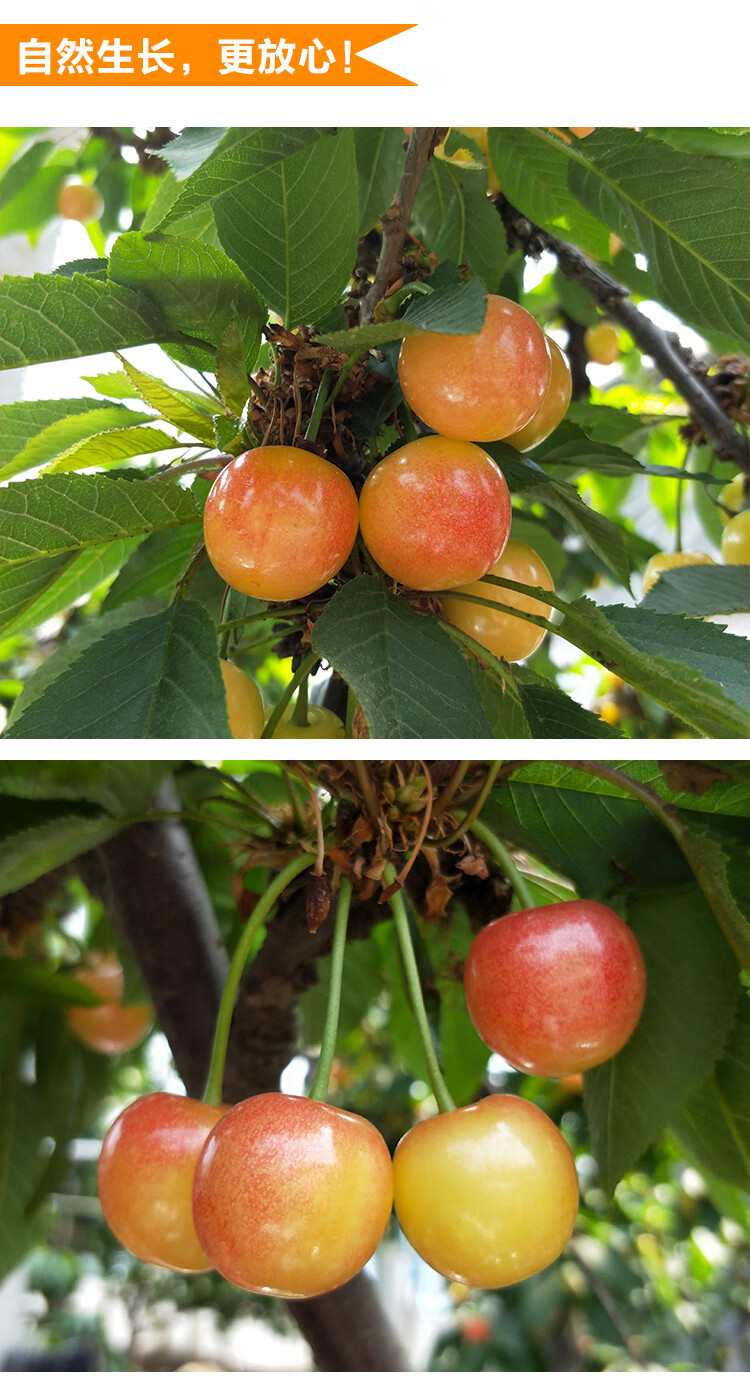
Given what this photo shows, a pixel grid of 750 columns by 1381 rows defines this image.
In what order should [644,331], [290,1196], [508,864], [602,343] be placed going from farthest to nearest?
1. [602,343]
2. [644,331]
3. [508,864]
4. [290,1196]

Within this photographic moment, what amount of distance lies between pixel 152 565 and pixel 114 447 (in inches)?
5.7

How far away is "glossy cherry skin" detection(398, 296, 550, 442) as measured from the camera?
41 cm

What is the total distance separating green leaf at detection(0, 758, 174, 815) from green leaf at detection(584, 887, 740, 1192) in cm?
25

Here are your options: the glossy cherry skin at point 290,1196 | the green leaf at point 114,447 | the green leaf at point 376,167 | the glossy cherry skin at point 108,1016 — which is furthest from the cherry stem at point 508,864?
the glossy cherry skin at point 108,1016

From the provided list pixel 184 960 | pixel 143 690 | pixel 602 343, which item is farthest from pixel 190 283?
pixel 602 343

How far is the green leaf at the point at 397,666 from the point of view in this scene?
1.33 ft

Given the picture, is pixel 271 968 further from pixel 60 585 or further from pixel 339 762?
pixel 60 585

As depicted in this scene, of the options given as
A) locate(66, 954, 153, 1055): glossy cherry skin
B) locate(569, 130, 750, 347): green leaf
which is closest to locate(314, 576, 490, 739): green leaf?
locate(569, 130, 750, 347): green leaf

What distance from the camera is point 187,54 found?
1.86 feet

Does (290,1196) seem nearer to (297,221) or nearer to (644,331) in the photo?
(297,221)

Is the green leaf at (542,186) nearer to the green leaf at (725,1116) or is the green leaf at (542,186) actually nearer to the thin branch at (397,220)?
the thin branch at (397,220)

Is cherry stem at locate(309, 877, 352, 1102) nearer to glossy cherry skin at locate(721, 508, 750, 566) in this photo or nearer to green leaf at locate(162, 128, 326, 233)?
green leaf at locate(162, 128, 326, 233)

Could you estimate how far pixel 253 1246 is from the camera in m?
0.36

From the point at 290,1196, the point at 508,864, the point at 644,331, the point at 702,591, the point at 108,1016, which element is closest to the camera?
the point at 290,1196
